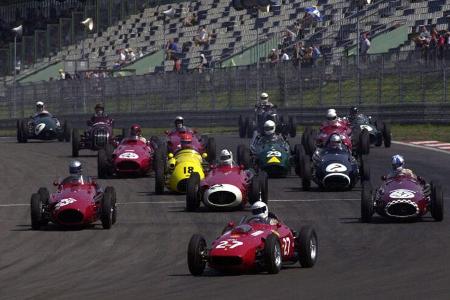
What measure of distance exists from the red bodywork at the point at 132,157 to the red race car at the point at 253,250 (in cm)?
1464

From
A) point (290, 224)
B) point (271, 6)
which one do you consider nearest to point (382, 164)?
point (290, 224)

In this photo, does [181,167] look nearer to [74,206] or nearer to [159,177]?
[159,177]

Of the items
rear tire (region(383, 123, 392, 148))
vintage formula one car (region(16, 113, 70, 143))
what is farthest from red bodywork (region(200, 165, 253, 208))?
vintage formula one car (region(16, 113, 70, 143))

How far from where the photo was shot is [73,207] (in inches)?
875

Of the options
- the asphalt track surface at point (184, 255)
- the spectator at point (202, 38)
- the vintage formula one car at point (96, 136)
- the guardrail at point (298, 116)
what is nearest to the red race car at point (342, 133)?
the asphalt track surface at point (184, 255)

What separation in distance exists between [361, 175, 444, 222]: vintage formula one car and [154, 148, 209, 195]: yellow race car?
543 cm

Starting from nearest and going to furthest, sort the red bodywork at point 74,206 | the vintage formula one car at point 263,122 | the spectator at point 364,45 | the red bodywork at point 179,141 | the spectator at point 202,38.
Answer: the red bodywork at point 74,206
the red bodywork at point 179,141
the vintage formula one car at point 263,122
the spectator at point 364,45
the spectator at point 202,38

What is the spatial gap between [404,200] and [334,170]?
5649mm

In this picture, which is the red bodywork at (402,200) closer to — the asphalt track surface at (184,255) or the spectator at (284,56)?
the asphalt track surface at (184,255)

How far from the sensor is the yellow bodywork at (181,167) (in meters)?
27.5

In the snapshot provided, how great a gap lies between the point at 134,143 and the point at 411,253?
14.6 metres

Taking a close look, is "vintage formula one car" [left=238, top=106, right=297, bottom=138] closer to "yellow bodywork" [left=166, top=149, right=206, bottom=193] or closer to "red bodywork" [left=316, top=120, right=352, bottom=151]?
"red bodywork" [left=316, top=120, right=352, bottom=151]

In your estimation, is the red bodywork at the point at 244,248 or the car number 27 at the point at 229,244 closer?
the red bodywork at the point at 244,248

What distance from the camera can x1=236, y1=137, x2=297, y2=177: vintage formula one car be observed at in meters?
30.8
